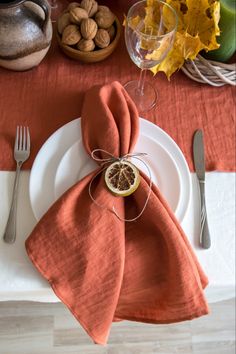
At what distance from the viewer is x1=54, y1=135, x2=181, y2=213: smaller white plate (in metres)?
0.57

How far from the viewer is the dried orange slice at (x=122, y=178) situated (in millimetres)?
539

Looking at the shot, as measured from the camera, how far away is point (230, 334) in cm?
106

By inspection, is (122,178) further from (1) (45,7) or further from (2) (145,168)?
(1) (45,7)

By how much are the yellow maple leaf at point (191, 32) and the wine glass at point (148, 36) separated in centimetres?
2

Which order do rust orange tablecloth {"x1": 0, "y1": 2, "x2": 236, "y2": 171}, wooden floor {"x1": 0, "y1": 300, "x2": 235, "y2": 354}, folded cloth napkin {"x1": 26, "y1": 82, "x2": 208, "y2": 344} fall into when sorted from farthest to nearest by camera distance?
wooden floor {"x1": 0, "y1": 300, "x2": 235, "y2": 354}, rust orange tablecloth {"x1": 0, "y1": 2, "x2": 236, "y2": 171}, folded cloth napkin {"x1": 26, "y1": 82, "x2": 208, "y2": 344}

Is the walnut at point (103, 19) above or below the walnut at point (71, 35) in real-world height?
above

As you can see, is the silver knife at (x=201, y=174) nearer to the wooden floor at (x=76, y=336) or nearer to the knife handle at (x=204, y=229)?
the knife handle at (x=204, y=229)

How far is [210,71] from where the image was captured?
26.6 inches

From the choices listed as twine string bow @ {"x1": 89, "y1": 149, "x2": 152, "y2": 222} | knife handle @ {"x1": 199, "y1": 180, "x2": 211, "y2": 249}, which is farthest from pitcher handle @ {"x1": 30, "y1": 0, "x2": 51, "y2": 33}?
knife handle @ {"x1": 199, "y1": 180, "x2": 211, "y2": 249}

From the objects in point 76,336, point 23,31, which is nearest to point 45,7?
point 23,31

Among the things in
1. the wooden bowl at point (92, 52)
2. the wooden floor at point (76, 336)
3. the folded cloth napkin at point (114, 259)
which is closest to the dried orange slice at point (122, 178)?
the folded cloth napkin at point (114, 259)

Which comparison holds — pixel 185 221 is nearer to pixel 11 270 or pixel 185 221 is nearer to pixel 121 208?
pixel 121 208

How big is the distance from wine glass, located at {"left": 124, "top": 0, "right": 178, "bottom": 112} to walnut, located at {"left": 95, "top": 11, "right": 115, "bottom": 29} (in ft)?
0.19

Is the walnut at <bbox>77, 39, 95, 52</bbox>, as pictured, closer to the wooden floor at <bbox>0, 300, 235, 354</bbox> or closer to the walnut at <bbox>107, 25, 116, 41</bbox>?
the walnut at <bbox>107, 25, 116, 41</bbox>
